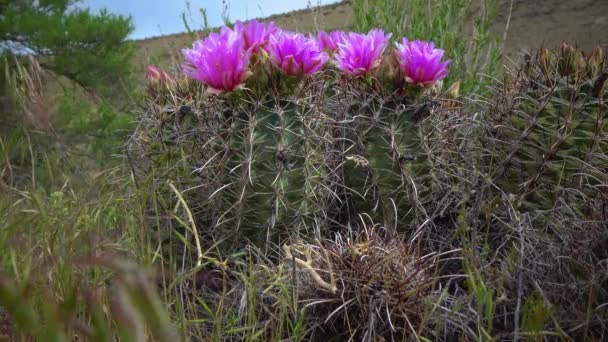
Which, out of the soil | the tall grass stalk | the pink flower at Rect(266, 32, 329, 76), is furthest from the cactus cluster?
the soil

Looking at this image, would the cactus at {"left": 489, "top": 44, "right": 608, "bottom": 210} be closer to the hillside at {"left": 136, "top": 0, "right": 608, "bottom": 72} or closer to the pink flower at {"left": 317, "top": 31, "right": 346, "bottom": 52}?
the pink flower at {"left": 317, "top": 31, "right": 346, "bottom": 52}

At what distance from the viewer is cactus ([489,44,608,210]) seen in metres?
2.09

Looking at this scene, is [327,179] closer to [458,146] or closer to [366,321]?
[366,321]

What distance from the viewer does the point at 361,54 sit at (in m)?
2.08

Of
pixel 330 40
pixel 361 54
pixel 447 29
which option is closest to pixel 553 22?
pixel 447 29

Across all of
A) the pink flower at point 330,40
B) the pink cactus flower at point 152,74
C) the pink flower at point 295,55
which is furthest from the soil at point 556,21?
the pink flower at point 295,55

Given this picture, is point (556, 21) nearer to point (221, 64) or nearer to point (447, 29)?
point (447, 29)

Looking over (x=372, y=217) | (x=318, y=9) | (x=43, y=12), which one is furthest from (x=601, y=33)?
(x=372, y=217)

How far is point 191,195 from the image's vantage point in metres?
2.11

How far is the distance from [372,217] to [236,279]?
19.8 inches

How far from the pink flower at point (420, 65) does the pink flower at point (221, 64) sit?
513 millimetres

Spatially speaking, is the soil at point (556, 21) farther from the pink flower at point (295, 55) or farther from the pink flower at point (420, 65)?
the pink flower at point (295, 55)

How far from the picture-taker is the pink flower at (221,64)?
184 cm

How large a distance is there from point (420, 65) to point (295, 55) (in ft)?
1.35
